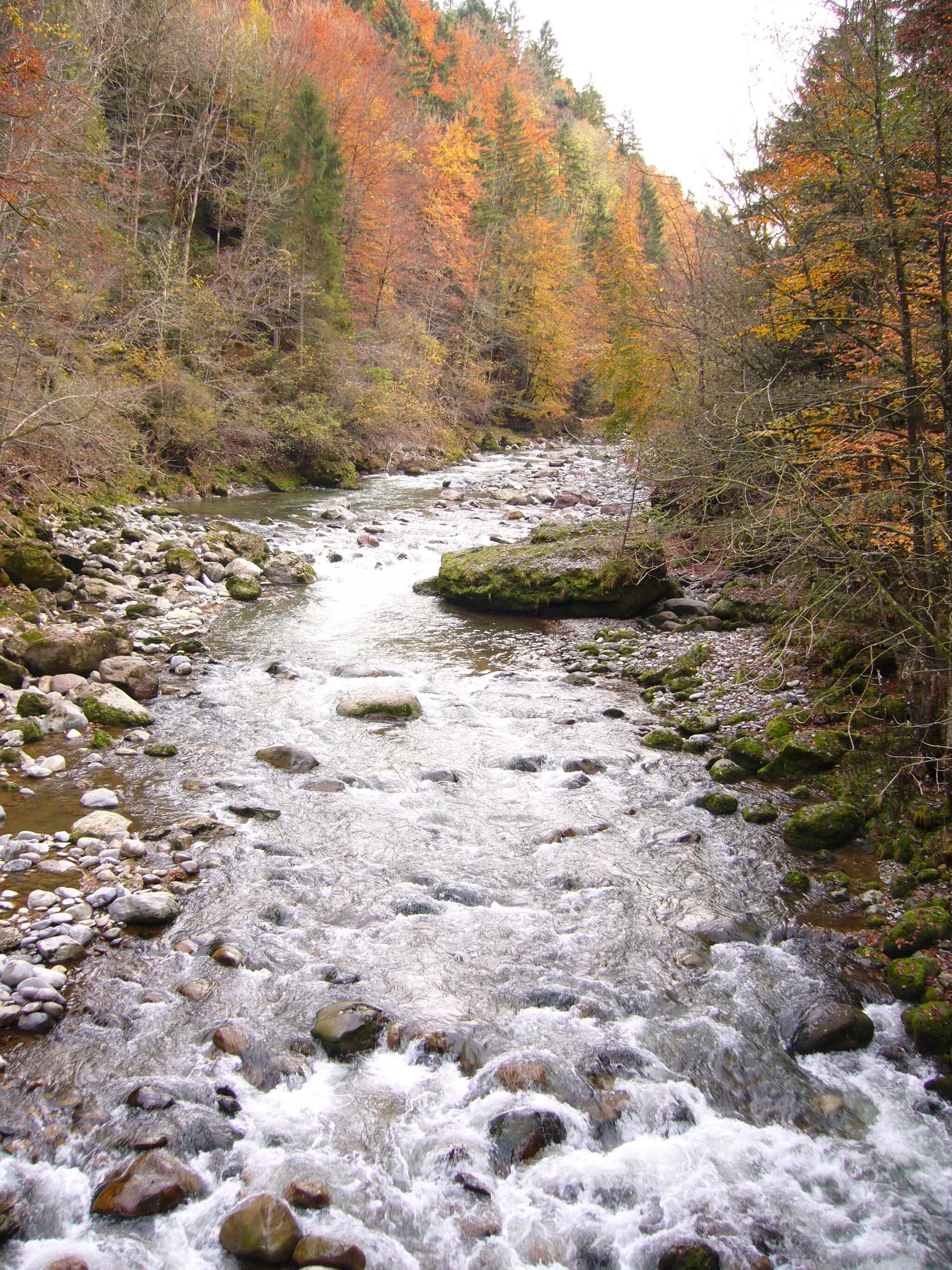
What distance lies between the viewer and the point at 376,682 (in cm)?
962

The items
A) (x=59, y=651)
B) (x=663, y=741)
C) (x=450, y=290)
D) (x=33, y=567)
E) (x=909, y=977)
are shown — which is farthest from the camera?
(x=450, y=290)

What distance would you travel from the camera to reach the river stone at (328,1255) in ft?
9.98

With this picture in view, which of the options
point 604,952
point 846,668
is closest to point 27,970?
point 604,952

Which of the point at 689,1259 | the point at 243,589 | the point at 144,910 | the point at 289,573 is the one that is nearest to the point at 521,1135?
the point at 689,1259

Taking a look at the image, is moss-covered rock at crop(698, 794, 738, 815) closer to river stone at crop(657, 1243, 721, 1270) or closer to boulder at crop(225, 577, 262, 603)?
river stone at crop(657, 1243, 721, 1270)

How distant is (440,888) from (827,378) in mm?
7513

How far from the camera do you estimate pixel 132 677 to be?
28.1ft

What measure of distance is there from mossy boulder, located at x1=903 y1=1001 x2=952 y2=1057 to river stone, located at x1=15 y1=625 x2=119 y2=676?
8.26 metres

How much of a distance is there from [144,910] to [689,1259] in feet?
12.0

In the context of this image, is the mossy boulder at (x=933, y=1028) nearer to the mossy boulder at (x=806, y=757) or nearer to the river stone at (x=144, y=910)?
the mossy boulder at (x=806, y=757)

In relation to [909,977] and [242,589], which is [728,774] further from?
[242,589]

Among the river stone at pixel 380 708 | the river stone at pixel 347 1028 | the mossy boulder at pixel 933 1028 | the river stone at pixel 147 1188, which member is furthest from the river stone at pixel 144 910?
the mossy boulder at pixel 933 1028

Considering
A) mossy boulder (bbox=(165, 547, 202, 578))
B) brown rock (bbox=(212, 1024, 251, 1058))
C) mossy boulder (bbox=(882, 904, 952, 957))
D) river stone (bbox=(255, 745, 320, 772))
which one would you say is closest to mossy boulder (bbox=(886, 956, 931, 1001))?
mossy boulder (bbox=(882, 904, 952, 957))

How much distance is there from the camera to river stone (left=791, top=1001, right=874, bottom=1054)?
4.29 m
